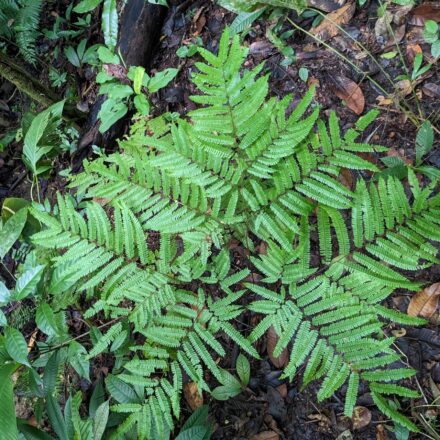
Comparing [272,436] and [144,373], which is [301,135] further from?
[272,436]

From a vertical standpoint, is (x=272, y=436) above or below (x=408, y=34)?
below

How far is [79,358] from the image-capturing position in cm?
237

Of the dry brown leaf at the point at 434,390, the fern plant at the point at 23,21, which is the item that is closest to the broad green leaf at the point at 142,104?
the fern plant at the point at 23,21

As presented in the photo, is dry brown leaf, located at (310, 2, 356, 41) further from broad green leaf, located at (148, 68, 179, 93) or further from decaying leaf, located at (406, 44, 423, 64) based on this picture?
broad green leaf, located at (148, 68, 179, 93)

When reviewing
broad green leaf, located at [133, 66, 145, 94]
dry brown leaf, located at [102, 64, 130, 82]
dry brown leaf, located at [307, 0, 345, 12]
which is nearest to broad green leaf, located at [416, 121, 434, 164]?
dry brown leaf, located at [307, 0, 345, 12]

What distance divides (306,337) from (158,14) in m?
2.53

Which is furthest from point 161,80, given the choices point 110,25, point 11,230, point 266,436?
point 266,436

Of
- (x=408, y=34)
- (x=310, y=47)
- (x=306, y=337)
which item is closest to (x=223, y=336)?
(x=306, y=337)

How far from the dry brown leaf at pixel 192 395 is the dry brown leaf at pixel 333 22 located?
7.29 ft

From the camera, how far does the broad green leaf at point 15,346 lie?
200 cm

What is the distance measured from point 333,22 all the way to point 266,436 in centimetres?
239

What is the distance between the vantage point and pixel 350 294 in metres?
1.94

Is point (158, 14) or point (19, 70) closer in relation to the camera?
point (19, 70)

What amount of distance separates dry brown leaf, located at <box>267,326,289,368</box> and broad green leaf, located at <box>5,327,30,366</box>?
4.02 ft
